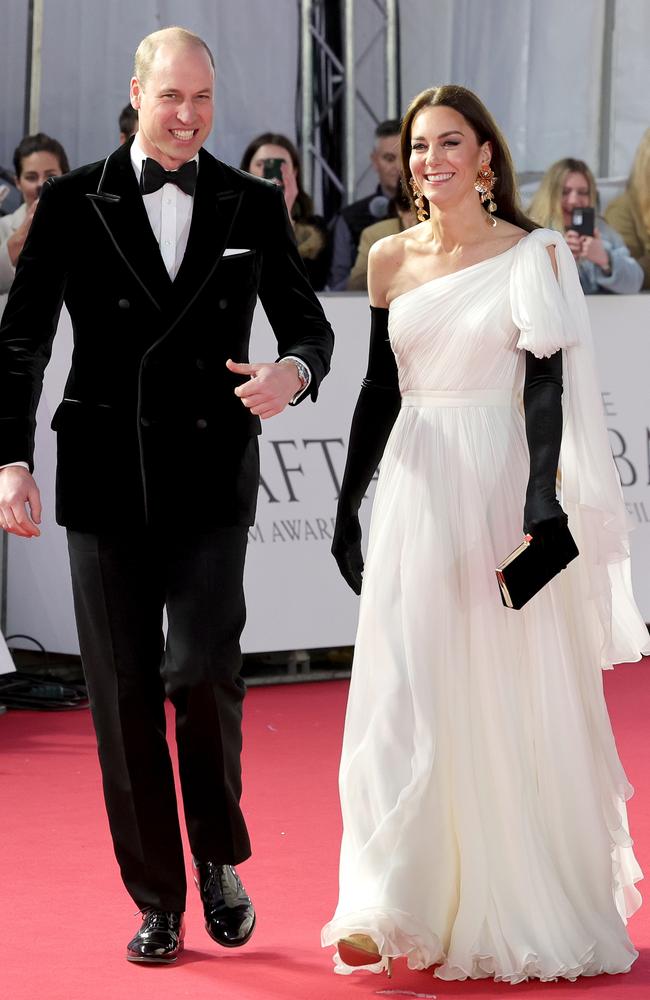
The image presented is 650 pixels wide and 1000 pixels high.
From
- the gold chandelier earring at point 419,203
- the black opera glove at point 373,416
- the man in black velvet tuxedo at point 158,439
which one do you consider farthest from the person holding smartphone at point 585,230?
the man in black velvet tuxedo at point 158,439

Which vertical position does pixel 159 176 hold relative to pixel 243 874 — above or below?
above

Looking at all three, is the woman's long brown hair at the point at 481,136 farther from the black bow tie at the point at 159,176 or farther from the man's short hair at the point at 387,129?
the man's short hair at the point at 387,129

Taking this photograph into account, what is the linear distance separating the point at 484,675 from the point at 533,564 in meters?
0.33

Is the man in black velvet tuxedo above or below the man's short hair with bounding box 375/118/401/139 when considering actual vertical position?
below

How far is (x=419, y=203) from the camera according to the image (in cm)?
382

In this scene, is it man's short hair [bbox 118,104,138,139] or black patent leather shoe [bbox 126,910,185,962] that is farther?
man's short hair [bbox 118,104,138,139]

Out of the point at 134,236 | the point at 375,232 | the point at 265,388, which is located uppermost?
the point at 375,232

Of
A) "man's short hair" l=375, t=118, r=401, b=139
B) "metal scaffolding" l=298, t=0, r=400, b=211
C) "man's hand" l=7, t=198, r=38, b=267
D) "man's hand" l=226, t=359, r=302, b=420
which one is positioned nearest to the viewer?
"man's hand" l=226, t=359, r=302, b=420

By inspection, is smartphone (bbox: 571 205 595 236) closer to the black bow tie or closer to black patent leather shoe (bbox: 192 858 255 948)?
the black bow tie

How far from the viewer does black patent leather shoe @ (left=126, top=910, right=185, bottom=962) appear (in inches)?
141

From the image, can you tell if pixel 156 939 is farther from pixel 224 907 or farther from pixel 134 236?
pixel 134 236

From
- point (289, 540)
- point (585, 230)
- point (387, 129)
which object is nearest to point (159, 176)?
point (289, 540)

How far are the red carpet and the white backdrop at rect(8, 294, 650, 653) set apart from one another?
0.43 m

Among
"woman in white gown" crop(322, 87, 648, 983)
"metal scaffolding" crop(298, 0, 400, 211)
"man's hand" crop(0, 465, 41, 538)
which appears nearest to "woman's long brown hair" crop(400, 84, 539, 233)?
"woman in white gown" crop(322, 87, 648, 983)
